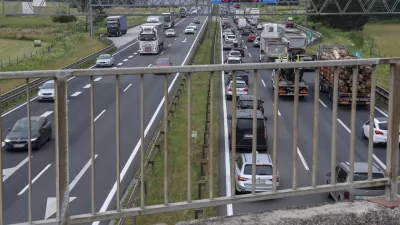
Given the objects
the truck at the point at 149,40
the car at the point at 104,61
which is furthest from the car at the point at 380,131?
the truck at the point at 149,40

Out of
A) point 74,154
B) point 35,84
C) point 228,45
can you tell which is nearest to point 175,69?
point 35,84

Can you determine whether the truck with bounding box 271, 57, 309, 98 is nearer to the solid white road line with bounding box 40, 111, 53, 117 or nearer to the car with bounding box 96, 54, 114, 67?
the solid white road line with bounding box 40, 111, 53, 117

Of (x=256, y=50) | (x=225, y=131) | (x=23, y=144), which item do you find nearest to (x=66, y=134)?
(x=23, y=144)

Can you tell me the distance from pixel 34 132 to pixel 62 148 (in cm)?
52

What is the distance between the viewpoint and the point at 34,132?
4.51m

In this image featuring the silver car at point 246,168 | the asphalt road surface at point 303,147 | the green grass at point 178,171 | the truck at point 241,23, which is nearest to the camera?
the asphalt road surface at point 303,147

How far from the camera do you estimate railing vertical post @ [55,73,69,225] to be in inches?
160

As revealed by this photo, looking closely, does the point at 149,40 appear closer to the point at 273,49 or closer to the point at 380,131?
the point at 273,49

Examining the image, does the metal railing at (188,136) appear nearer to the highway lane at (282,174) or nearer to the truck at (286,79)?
the truck at (286,79)

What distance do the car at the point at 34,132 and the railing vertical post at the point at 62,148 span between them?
281mm

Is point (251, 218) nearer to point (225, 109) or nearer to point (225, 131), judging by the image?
point (225, 131)

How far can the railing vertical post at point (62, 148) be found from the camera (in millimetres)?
4059

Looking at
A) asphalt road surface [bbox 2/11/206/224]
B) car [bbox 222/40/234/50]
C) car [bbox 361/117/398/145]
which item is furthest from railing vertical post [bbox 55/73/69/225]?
car [bbox 222/40/234/50]

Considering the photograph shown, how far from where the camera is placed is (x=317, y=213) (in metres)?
4.67
